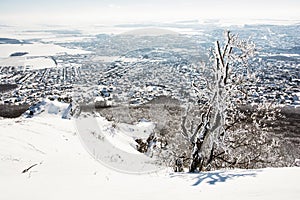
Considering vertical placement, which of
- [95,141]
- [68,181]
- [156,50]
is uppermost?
[156,50]

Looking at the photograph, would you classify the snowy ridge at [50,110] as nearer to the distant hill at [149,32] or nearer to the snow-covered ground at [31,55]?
the distant hill at [149,32]

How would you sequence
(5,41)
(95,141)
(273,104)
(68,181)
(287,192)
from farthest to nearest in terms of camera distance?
(5,41)
(95,141)
(273,104)
(68,181)
(287,192)

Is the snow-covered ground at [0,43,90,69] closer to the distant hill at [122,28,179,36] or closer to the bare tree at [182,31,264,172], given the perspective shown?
the distant hill at [122,28,179,36]

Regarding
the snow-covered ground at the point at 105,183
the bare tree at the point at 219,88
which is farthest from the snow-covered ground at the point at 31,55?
the snow-covered ground at the point at 105,183

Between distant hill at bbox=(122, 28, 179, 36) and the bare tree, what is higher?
distant hill at bbox=(122, 28, 179, 36)

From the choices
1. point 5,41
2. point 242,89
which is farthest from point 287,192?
point 5,41

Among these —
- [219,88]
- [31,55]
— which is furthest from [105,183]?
[31,55]

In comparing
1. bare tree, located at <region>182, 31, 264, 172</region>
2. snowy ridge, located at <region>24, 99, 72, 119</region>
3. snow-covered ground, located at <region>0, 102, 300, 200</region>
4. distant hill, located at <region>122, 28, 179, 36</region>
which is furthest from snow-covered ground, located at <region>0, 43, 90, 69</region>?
snow-covered ground, located at <region>0, 102, 300, 200</region>

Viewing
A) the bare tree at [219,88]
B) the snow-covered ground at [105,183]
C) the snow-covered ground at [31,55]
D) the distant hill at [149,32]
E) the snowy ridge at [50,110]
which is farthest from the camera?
the snow-covered ground at [31,55]

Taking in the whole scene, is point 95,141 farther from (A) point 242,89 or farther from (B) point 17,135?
(A) point 242,89

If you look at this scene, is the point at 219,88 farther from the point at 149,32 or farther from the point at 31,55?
the point at 31,55

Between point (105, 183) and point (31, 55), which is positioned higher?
point (105, 183)
